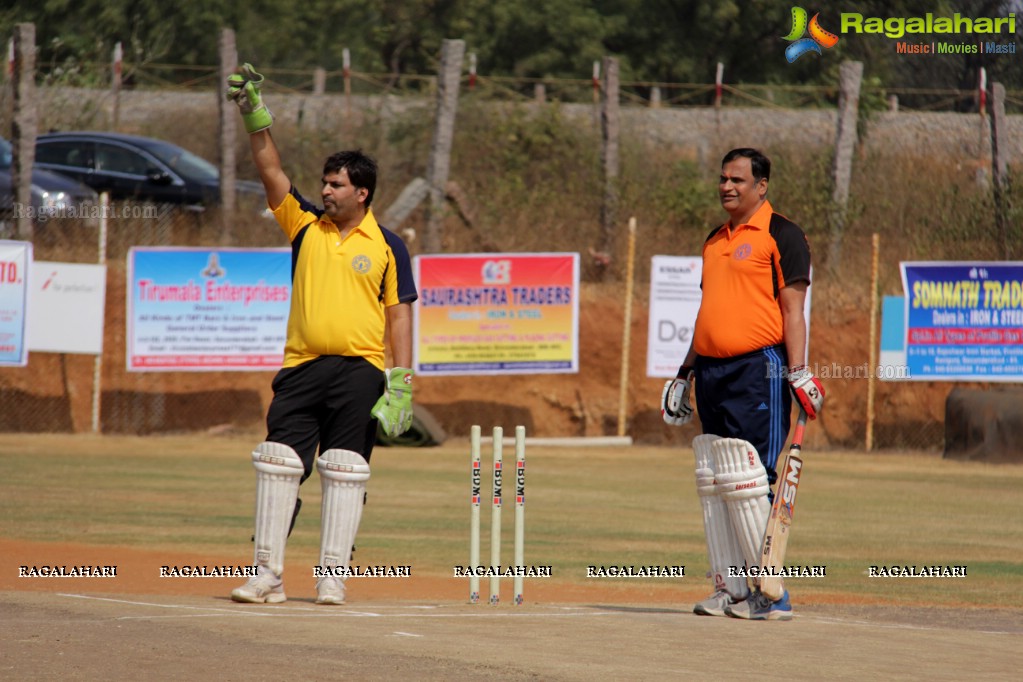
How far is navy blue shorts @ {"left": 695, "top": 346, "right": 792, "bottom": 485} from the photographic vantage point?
7676mm

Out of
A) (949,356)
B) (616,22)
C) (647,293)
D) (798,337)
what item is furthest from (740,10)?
(798,337)

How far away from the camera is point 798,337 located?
7.71 meters

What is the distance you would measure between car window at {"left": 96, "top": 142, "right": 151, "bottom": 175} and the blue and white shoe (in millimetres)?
20837

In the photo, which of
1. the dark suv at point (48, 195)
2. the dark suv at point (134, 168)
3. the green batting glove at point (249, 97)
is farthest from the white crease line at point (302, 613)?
the dark suv at point (134, 168)

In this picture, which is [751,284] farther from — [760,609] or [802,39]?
[802,39]

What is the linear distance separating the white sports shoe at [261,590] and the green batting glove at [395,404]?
3.01 ft

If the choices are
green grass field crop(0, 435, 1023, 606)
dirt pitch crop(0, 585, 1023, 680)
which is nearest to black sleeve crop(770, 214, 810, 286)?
dirt pitch crop(0, 585, 1023, 680)

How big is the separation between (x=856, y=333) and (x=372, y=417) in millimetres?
16251

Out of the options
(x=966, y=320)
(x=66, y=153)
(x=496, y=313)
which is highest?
(x=66, y=153)

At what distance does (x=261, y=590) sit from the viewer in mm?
7695

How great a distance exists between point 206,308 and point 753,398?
13771mm

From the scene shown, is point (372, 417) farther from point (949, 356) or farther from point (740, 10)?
point (740, 10)

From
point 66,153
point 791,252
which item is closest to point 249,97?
point 791,252

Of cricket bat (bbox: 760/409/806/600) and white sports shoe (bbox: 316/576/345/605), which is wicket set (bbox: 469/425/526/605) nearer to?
white sports shoe (bbox: 316/576/345/605)
